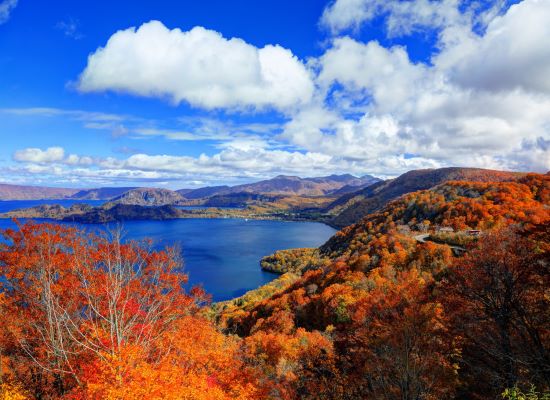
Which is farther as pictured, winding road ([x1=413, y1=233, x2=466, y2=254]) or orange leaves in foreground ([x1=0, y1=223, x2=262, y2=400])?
winding road ([x1=413, y1=233, x2=466, y2=254])

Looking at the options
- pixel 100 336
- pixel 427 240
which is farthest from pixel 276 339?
pixel 427 240

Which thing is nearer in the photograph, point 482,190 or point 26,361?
point 26,361

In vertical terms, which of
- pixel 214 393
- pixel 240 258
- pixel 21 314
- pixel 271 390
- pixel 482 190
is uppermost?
pixel 482 190

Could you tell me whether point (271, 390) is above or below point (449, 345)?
below

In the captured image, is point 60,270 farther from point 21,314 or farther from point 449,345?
point 449,345

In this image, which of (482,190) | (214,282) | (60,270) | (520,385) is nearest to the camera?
(520,385)

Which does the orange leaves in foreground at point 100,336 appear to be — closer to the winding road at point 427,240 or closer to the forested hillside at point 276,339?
the forested hillside at point 276,339

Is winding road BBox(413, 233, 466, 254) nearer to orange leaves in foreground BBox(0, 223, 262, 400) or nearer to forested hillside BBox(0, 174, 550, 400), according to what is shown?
forested hillside BBox(0, 174, 550, 400)

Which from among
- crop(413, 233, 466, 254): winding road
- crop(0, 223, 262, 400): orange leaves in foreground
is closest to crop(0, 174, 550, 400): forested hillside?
crop(0, 223, 262, 400): orange leaves in foreground

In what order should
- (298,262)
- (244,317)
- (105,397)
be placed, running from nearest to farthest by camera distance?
(105,397)
(244,317)
(298,262)

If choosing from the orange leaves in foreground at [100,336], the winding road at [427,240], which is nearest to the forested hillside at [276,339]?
the orange leaves in foreground at [100,336]

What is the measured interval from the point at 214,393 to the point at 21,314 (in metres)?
22.2

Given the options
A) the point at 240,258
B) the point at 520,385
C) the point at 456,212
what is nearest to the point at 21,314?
the point at 520,385

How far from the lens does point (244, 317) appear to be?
2645 inches
